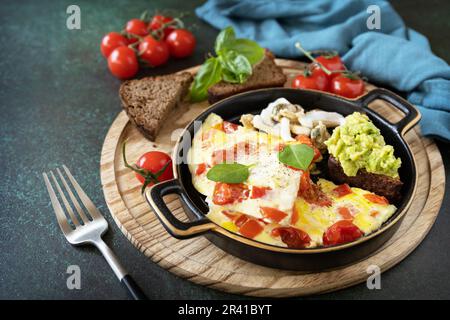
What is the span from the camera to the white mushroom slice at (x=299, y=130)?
12.4 ft

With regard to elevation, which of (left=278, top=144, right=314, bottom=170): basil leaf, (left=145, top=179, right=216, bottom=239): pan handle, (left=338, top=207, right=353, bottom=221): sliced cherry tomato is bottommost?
(left=338, top=207, right=353, bottom=221): sliced cherry tomato

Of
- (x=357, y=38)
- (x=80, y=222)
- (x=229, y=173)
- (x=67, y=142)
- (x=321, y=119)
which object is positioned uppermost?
(x=357, y=38)

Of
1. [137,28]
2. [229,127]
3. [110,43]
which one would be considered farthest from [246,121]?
[137,28]

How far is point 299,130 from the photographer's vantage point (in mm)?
3785

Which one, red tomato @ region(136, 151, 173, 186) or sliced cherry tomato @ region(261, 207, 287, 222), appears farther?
red tomato @ region(136, 151, 173, 186)

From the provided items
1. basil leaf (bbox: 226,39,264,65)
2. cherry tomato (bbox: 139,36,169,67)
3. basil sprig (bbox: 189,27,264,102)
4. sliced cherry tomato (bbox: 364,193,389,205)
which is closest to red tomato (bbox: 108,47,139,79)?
cherry tomato (bbox: 139,36,169,67)

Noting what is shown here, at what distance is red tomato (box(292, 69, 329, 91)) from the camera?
4465 millimetres

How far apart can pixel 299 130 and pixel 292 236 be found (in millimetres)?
1029

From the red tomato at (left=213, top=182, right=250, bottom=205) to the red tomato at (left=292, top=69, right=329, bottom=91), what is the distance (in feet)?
5.37

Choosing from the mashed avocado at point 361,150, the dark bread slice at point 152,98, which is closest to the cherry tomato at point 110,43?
the dark bread slice at point 152,98

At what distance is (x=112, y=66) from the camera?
4.77 metres

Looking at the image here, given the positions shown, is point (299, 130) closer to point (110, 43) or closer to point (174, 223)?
point (174, 223)

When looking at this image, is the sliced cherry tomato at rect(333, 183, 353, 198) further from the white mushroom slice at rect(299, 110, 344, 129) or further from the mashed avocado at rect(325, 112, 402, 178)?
the white mushroom slice at rect(299, 110, 344, 129)
